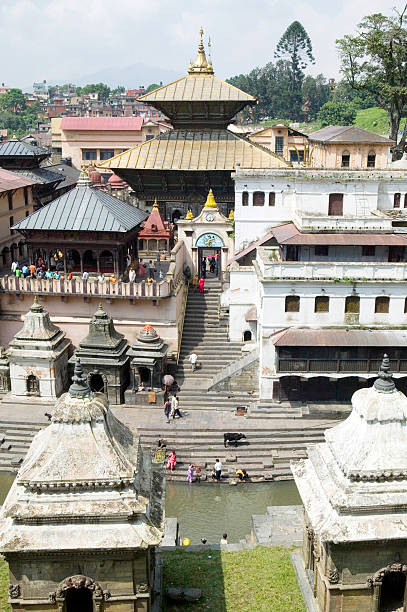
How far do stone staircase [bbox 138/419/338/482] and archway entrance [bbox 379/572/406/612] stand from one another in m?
11.8

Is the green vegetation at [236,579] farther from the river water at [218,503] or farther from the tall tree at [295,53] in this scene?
the tall tree at [295,53]

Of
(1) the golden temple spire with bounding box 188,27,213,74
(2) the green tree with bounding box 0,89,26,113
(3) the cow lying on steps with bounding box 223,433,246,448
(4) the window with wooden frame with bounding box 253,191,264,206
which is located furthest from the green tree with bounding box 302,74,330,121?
(3) the cow lying on steps with bounding box 223,433,246,448

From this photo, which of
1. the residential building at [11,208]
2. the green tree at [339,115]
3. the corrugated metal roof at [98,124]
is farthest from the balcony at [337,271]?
the green tree at [339,115]

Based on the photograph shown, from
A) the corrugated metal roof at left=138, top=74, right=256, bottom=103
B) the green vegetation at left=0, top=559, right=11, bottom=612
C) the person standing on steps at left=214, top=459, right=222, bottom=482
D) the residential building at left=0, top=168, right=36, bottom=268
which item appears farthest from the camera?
the corrugated metal roof at left=138, top=74, right=256, bottom=103

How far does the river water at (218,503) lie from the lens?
2198 centimetres

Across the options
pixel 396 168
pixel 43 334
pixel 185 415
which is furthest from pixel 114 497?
pixel 396 168

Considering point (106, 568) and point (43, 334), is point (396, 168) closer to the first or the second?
point (43, 334)

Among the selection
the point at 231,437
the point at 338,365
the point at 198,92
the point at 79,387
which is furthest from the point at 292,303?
the point at 198,92

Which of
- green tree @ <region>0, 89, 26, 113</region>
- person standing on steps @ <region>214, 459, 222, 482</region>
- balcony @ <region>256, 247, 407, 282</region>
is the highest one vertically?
green tree @ <region>0, 89, 26, 113</region>

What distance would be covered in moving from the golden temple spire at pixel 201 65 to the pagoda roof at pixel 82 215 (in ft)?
46.8

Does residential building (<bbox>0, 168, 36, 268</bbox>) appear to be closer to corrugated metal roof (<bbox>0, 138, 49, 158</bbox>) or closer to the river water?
corrugated metal roof (<bbox>0, 138, 49, 158</bbox>)

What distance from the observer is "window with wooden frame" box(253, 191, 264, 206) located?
34.8 metres

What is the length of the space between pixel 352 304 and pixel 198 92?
1866 centimetres

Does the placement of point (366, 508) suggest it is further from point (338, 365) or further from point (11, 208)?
point (11, 208)
